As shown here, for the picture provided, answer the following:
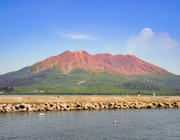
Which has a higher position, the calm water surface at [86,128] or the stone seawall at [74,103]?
the stone seawall at [74,103]

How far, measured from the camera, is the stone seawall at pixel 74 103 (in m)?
49.5

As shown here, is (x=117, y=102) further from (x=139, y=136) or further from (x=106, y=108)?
(x=139, y=136)

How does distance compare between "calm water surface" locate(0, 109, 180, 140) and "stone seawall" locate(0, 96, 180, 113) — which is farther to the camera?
"stone seawall" locate(0, 96, 180, 113)

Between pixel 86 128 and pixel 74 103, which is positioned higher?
pixel 74 103

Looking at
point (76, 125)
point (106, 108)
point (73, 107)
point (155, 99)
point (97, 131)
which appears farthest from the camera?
point (155, 99)

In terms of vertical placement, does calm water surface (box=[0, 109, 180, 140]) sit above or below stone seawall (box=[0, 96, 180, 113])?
below

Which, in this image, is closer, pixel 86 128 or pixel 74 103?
pixel 86 128

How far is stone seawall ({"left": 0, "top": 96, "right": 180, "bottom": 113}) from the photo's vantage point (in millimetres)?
49472

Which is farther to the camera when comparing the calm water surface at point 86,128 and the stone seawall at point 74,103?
the stone seawall at point 74,103

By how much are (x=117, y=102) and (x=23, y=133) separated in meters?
31.9

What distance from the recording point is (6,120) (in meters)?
38.9

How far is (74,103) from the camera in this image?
55812 millimetres

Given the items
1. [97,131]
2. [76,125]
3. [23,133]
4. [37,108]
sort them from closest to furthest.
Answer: [23,133]
[97,131]
[76,125]
[37,108]

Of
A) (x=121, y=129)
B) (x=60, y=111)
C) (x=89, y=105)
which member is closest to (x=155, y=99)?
(x=89, y=105)
